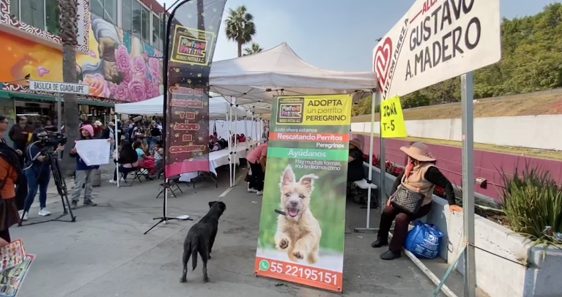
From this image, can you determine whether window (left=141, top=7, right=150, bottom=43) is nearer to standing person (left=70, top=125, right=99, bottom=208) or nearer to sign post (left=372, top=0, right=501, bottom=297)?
standing person (left=70, top=125, right=99, bottom=208)

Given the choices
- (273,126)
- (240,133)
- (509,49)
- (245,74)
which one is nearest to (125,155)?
(245,74)

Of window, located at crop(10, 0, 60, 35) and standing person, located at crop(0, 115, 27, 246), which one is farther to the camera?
window, located at crop(10, 0, 60, 35)

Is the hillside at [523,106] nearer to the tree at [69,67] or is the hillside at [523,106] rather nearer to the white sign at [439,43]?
the tree at [69,67]

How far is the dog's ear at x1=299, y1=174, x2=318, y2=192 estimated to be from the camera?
431 cm

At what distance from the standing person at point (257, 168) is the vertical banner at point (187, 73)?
2.88m

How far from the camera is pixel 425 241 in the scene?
491 centimetres

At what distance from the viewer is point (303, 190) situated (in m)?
4.33

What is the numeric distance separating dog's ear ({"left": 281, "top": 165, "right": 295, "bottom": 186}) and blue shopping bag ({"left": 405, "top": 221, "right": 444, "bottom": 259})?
1.87 metres

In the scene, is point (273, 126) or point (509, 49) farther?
point (509, 49)

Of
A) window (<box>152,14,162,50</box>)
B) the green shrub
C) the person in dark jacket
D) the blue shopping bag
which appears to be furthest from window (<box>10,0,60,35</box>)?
the green shrub

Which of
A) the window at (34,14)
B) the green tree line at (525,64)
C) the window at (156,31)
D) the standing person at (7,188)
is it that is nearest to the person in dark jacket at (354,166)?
the standing person at (7,188)

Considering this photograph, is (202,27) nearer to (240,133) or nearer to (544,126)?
(240,133)

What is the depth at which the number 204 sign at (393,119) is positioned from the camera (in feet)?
16.2

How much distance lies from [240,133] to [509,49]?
39839 mm
